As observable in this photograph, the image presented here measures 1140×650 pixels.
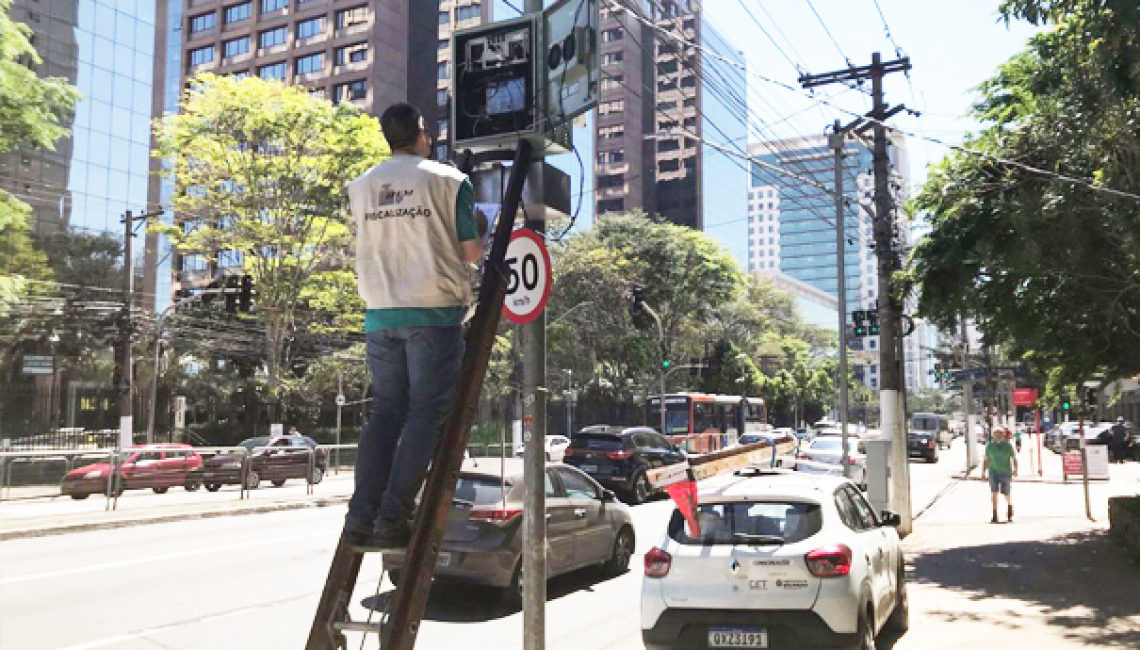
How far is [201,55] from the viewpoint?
7562 cm

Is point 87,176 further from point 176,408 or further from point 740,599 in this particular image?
point 740,599

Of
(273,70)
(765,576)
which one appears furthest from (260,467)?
(273,70)

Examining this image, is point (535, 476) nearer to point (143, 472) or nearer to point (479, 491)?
point (479, 491)

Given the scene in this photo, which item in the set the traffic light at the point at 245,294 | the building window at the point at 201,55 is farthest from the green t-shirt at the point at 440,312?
the building window at the point at 201,55

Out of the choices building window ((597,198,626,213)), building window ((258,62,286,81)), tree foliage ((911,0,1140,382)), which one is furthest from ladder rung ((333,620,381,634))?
building window ((597,198,626,213))

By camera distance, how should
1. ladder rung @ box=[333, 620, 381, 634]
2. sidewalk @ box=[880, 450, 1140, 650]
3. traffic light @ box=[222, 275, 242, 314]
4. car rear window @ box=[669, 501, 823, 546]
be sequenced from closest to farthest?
ladder rung @ box=[333, 620, 381, 634] → car rear window @ box=[669, 501, 823, 546] → sidewalk @ box=[880, 450, 1140, 650] → traffic light @ box=[222, 275, 242, 314]

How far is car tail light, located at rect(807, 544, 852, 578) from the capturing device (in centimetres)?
640

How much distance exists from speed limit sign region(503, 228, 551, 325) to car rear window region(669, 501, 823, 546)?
314 cm

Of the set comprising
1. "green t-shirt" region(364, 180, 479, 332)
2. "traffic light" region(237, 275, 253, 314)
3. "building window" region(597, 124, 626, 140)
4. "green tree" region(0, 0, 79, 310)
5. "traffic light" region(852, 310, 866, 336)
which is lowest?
"green t-shirt" region(364, 180, 479, 332)

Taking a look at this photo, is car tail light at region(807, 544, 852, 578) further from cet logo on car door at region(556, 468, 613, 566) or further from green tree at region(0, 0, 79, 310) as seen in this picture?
green tree at region(0, 0, 79, 310)

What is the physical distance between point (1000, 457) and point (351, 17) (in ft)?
207

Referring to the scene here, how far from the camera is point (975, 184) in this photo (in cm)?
1225

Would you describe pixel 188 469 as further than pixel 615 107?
No

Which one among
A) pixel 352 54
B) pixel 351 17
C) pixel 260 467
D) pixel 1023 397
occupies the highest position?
pixel 351 17
